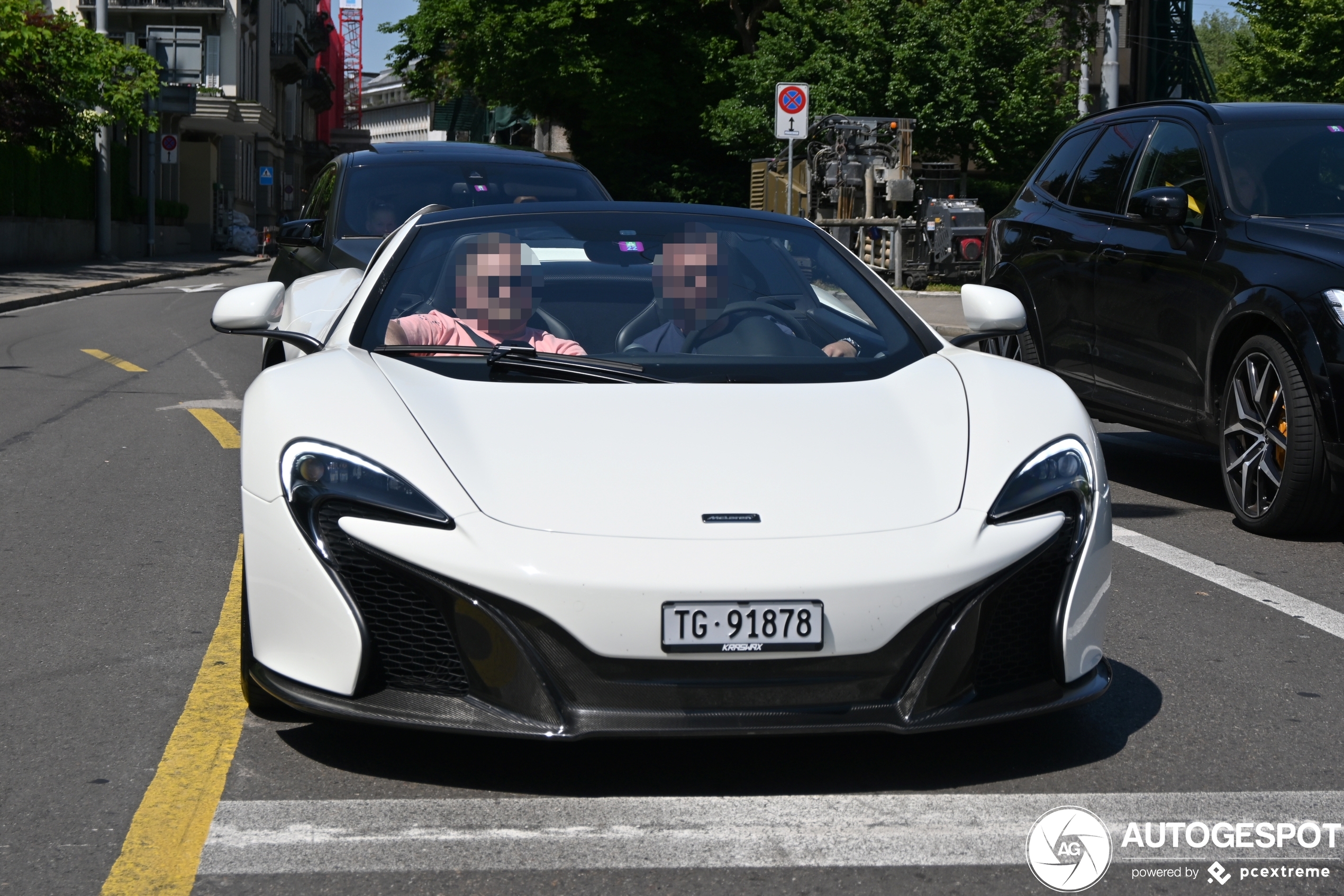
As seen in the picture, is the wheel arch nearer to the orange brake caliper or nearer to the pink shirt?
the orange brake caliper

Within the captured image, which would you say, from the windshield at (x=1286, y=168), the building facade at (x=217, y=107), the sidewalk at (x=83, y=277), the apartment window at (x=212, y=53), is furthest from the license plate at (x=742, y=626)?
the apartment window at (x=212, y=53)

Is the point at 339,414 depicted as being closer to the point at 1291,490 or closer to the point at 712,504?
the point at 712,504

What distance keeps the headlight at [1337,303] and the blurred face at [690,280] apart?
2.74 metres

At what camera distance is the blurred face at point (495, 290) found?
173 inches

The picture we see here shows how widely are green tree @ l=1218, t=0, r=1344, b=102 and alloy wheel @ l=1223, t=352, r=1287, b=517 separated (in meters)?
42.1

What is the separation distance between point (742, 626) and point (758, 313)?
146 centimetres

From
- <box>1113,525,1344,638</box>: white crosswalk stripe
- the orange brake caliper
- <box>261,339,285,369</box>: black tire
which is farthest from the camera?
<box>261,339,285,369</box>: black tire

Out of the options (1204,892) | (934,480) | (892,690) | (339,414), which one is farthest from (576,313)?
(1204,892)

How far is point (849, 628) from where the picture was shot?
3203 mm

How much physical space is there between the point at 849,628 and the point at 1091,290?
4943 millimetres

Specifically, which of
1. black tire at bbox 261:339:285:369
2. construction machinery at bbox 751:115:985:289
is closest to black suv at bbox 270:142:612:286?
black tire at bbox 261:339:285:369

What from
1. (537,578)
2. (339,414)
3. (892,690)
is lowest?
(892,690)

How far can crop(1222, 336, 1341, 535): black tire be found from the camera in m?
6.23

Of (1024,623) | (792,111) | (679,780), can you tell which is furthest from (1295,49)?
(679,780)
